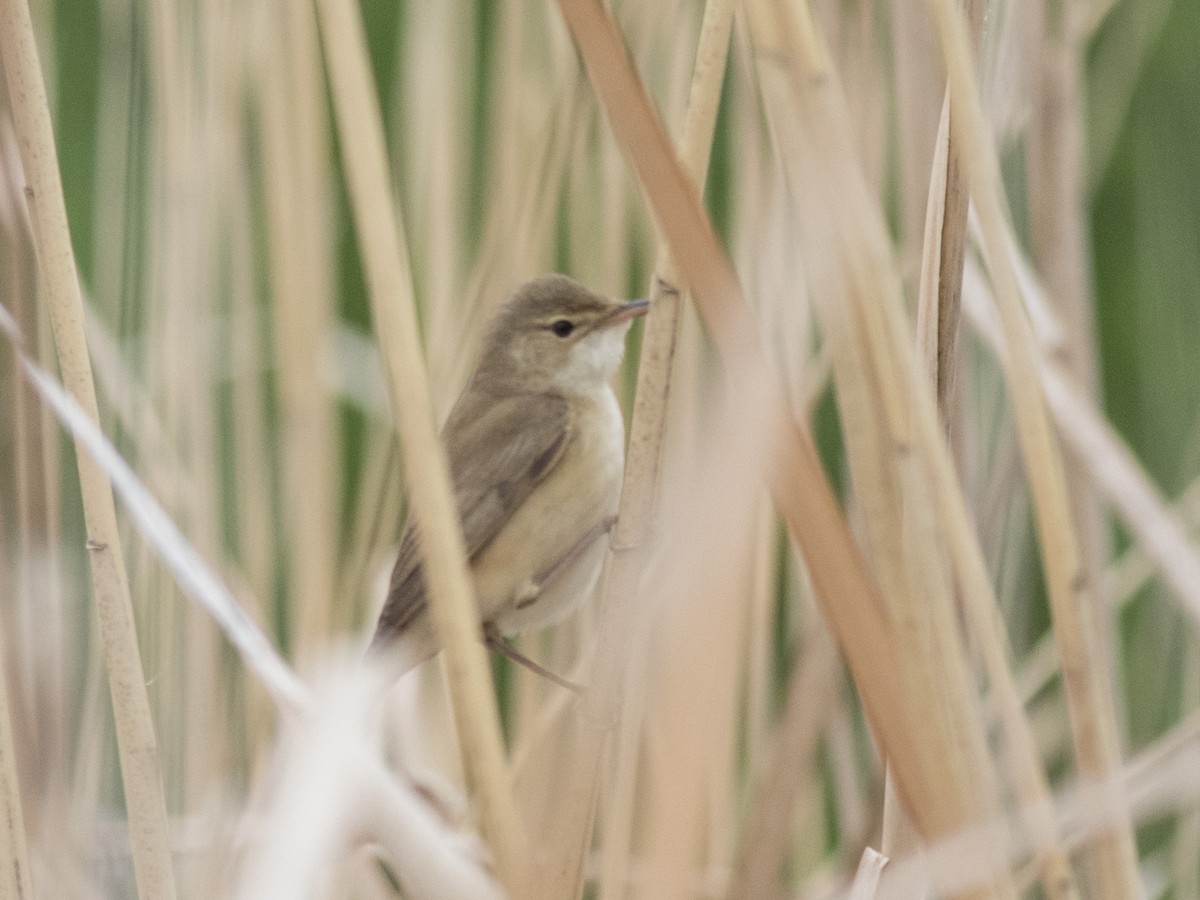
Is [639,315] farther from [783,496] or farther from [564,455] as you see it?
[783,496]

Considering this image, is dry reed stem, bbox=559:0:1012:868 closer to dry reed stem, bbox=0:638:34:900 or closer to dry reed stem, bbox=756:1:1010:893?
dry reed stem, bbox=756:1:1010:893

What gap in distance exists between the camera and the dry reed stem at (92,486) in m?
0.95

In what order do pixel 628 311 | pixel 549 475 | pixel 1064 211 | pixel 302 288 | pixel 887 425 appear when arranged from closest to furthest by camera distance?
pixel 887 425
pixel 1064 211
pixel 302 288
pixel 628 311
pixel 549 475

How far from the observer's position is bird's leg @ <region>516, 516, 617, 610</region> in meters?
1.65

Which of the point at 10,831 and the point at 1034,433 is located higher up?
the point at 1034,433

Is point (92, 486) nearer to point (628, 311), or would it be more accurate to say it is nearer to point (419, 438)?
point (419, 438)

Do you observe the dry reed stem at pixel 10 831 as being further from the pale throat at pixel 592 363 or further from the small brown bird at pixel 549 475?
the pale throat at pixel 592 363

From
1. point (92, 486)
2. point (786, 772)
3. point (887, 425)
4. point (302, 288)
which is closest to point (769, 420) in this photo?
point (887, 425)

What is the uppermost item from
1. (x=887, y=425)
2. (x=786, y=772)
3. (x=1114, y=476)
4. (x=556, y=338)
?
(x=556, y=338)

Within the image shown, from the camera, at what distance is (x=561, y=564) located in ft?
5.41

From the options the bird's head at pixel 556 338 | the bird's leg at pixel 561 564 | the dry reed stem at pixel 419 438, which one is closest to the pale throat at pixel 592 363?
the bird's head at pixel 556 338

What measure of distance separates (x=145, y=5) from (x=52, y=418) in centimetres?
57

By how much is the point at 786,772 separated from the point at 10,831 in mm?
567

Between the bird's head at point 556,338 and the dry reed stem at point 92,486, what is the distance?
673mm
